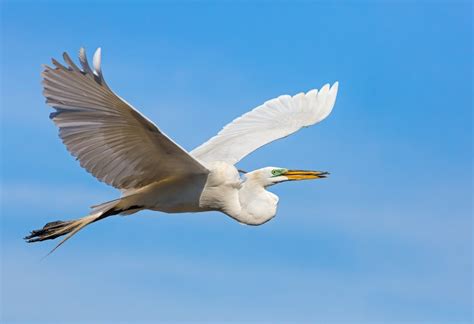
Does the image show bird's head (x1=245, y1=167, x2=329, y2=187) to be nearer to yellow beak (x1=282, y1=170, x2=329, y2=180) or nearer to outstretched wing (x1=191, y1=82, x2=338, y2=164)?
yellow beak (x1=282, y1=170, x2=329, y2=180)

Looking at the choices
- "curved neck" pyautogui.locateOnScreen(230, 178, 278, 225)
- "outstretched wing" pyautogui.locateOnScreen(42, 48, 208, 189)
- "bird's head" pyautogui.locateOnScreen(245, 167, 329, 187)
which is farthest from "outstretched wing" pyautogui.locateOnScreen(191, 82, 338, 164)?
"outstretched wing" pyautogui.locateOnScreen(42, 48, 208, 189)

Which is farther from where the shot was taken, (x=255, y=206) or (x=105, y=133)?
(x=255, y=206)

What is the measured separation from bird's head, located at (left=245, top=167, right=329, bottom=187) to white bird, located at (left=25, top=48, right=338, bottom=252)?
0.01 meters

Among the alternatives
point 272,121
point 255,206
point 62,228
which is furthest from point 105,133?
point 272,121

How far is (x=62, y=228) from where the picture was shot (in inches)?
340

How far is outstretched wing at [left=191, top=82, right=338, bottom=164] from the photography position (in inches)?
405

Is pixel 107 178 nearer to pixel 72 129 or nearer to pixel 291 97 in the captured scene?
pixel 72 129

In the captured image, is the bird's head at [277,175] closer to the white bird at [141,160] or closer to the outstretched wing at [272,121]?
the white bird at [141,160]

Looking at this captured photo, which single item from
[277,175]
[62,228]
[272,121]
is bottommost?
[62,228]

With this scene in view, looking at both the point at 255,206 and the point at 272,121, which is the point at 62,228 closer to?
the point at 255,206

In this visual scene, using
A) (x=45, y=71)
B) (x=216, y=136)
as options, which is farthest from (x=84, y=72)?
(x=216, y=136)

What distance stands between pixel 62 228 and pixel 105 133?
1.29 metres

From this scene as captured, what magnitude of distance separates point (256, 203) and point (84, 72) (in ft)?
8.28

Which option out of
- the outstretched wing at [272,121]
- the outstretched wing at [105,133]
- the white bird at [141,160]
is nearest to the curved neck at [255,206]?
the white bird at [141,160]
